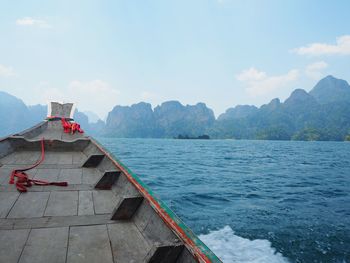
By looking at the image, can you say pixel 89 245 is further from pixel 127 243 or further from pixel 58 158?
pixel 58 158

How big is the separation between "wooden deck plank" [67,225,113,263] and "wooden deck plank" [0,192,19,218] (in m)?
1.24

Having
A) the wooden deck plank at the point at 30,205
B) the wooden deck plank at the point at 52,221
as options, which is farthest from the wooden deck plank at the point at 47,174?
the wooden deck plank at the point at 52,221

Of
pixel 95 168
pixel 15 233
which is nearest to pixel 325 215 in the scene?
pixel 95 168

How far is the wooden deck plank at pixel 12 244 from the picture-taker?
2.56 m

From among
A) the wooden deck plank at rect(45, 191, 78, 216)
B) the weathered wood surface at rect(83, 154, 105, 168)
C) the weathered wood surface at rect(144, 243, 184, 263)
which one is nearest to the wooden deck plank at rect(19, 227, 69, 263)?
the wooden deck plank at rect(45, 191, 78, 216)

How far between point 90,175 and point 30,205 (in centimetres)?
192

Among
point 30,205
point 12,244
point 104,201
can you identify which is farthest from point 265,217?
point 12,244

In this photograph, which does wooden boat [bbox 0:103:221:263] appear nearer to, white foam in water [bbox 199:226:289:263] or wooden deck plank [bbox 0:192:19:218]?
wooden deck plank [bbox 0:192:19:218]

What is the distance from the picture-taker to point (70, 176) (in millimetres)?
5664

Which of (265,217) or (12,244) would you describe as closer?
(12,244)

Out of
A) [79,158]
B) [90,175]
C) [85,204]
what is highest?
[79,158]

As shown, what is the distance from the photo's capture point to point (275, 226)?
27.3ft

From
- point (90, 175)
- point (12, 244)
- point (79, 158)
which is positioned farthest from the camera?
point (79, 158)

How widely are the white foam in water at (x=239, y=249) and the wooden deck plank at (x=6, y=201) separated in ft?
17.0
